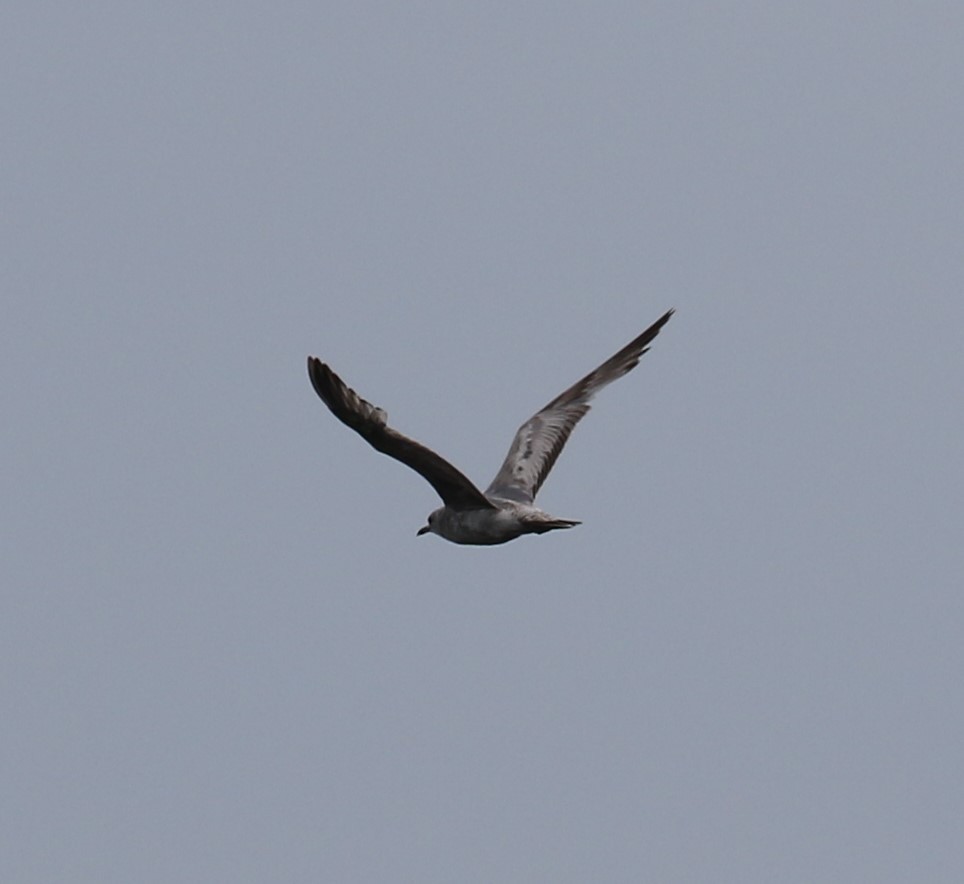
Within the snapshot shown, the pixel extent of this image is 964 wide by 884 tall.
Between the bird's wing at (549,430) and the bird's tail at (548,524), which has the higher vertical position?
the bird's wing at (549,430)

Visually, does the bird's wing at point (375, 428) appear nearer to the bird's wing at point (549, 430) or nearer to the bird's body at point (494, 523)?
the bird's body at point (494, 523)

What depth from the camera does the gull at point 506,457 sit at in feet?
51.0

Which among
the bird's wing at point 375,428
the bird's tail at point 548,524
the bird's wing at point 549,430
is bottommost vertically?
the bird's tail at point 548,524

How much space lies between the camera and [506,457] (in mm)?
21297

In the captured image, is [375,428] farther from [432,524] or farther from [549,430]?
[549,430]

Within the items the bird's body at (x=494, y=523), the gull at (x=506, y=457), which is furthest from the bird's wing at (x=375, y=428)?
the bird's body at (x=494, y=523)

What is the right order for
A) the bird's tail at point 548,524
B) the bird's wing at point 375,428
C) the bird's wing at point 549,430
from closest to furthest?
the bird's wing at point 375,428 → the bird's tail at point 548,524 → the bird's wing at point 549,430

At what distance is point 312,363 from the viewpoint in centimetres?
1526

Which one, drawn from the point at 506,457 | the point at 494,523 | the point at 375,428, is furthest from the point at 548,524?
the point at 506,457

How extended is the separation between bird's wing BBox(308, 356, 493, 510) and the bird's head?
159 cm

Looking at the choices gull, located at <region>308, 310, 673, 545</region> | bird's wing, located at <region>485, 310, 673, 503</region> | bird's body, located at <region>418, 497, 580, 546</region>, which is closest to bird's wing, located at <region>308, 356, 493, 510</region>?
gull, located at <region>308, 310, 673, 545</region>

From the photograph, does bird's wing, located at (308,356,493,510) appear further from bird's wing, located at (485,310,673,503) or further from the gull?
bird's wing, located at (485,310,673,503)

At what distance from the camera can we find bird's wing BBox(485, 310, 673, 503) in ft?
67.5

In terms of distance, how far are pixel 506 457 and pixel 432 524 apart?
8.38 feet
